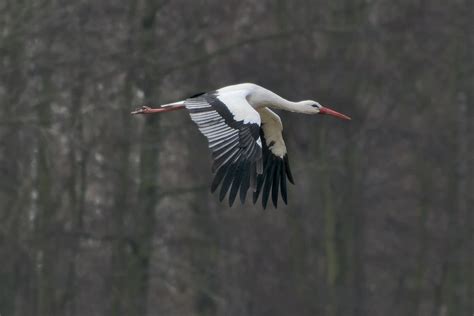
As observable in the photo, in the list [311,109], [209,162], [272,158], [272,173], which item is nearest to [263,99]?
[272,158]

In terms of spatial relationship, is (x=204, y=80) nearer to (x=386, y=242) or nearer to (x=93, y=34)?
(x=93, y=34)

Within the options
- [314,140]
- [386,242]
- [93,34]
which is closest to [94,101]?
[93,34]

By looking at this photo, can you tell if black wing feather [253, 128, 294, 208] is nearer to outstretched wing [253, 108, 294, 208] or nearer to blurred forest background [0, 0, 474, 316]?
outstretched wing [253, 108, 294, 208]

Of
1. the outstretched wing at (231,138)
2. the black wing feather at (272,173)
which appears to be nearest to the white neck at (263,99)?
the black wing feather at (272,173)

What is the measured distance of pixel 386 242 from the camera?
34094mm

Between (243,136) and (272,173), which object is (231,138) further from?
(272,173)

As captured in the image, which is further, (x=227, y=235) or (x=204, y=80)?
(x=227, y=235)

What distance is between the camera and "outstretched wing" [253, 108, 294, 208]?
61.9 ft

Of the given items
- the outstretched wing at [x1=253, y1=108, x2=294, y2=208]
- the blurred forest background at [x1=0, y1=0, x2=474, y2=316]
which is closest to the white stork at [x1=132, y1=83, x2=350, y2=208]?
the outstretched wing at [x1=253, y1=108, x2=294, y2=208]

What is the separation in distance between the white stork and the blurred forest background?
17.7 ft

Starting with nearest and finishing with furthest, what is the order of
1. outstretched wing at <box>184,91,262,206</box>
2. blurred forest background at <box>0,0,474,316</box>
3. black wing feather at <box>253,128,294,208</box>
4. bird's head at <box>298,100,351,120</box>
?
outstretched wing at <box>184,91,262,206</box>
black wing feather at <box>253,128,294,208</box>
bird's head at <box>298,100,351,120</box>
blurred forest background at <box>0,0,474,316</box>

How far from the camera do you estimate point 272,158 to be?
19.0 meters

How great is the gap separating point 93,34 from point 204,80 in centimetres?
258

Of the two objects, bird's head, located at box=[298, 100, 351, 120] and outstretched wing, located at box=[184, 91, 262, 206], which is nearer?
outstretched wing, located at box=[184, 91, 262, 206]
